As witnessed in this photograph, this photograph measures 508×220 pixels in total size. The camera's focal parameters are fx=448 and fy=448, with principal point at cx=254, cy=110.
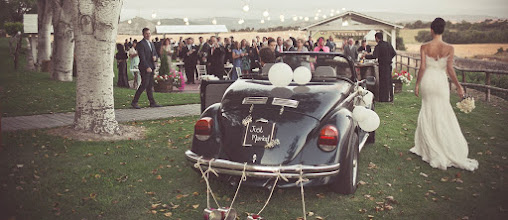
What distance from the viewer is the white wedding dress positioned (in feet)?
21.2

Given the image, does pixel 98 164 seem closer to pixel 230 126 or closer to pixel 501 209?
pixel 230 126

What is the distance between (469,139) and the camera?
27.9 feet

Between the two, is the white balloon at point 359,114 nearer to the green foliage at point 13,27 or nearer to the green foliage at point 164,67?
the green foliage at point 164,67

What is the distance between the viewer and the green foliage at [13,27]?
50.2 metres

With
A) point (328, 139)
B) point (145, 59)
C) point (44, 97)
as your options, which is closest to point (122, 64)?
point (44, 97)

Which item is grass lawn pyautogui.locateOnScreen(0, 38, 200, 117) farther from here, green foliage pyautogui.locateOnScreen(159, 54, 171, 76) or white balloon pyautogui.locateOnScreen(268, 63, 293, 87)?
white balloon pyautogui.locateOnScreen(268, 63, 293, 87)

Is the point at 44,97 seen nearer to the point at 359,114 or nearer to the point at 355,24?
the point at 359,114

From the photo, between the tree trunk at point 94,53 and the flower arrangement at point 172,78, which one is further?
the flower arrangement at point 172,78

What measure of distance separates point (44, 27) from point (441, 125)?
65.5ft

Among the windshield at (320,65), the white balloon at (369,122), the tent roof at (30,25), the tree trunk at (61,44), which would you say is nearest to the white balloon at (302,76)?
the windshield at (320,65)

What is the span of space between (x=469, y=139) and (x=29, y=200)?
7.49 metres

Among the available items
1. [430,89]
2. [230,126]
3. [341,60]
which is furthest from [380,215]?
[341,60]

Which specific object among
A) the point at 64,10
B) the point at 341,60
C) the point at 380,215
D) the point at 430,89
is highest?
the point at 64,10

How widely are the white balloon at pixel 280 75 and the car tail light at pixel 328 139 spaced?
1.19m
